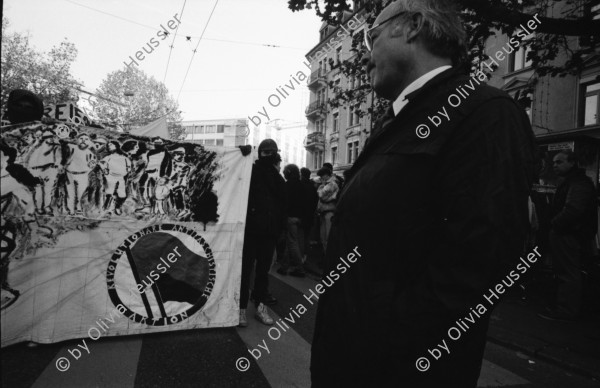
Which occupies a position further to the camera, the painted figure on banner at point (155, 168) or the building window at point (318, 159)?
the building window at point (318, 159)

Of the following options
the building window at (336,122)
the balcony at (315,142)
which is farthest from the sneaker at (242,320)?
the balcony at (315,142)

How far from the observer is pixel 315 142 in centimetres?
3853

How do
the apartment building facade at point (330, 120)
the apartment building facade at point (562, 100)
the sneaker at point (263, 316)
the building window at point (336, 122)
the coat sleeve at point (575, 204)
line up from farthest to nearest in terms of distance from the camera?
the building window at point (336, 122), the apartment building facade at point (330, 120), the apartment building facade at point (562, 100), the coat sleeve at point (575, 204), the sneaker at point (263, 316)

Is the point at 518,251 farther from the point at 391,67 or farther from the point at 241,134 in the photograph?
the point at 241,134

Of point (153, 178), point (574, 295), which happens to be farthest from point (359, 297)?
point (574, 295)

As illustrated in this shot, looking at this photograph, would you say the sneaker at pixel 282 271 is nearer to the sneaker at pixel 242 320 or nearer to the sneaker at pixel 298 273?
the sneaker at pixel 298 273

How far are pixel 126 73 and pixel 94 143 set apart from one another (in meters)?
43.7

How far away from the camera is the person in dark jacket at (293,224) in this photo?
274 inches

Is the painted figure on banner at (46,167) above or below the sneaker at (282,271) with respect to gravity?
above

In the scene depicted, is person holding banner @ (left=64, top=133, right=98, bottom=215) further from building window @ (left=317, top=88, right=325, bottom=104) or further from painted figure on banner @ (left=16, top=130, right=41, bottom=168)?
building window @ (left=317, top=88, right=325, bottom=104)

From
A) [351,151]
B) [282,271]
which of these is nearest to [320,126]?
[351,151]

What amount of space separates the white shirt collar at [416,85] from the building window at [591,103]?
15122 mm

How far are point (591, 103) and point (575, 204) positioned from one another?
1104 centimetres

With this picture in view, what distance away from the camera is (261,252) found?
4285 mm
